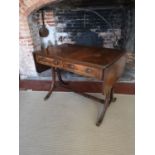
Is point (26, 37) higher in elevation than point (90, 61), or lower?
higher

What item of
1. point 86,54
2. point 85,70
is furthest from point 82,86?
point 85,70

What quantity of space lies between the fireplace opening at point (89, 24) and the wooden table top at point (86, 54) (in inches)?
12.1

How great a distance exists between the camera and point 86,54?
2.07 meters

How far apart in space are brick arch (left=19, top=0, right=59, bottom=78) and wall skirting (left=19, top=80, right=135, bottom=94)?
13 cm

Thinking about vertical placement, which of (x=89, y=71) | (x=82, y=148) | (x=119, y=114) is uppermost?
(x=89, y=71)

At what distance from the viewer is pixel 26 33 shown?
Answer: 101 inches

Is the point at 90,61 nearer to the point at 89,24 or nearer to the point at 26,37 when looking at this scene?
the point at 89,24

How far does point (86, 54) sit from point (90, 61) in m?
0.23

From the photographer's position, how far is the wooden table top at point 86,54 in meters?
1.85

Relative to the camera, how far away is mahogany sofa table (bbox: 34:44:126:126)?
1779 millimetres
